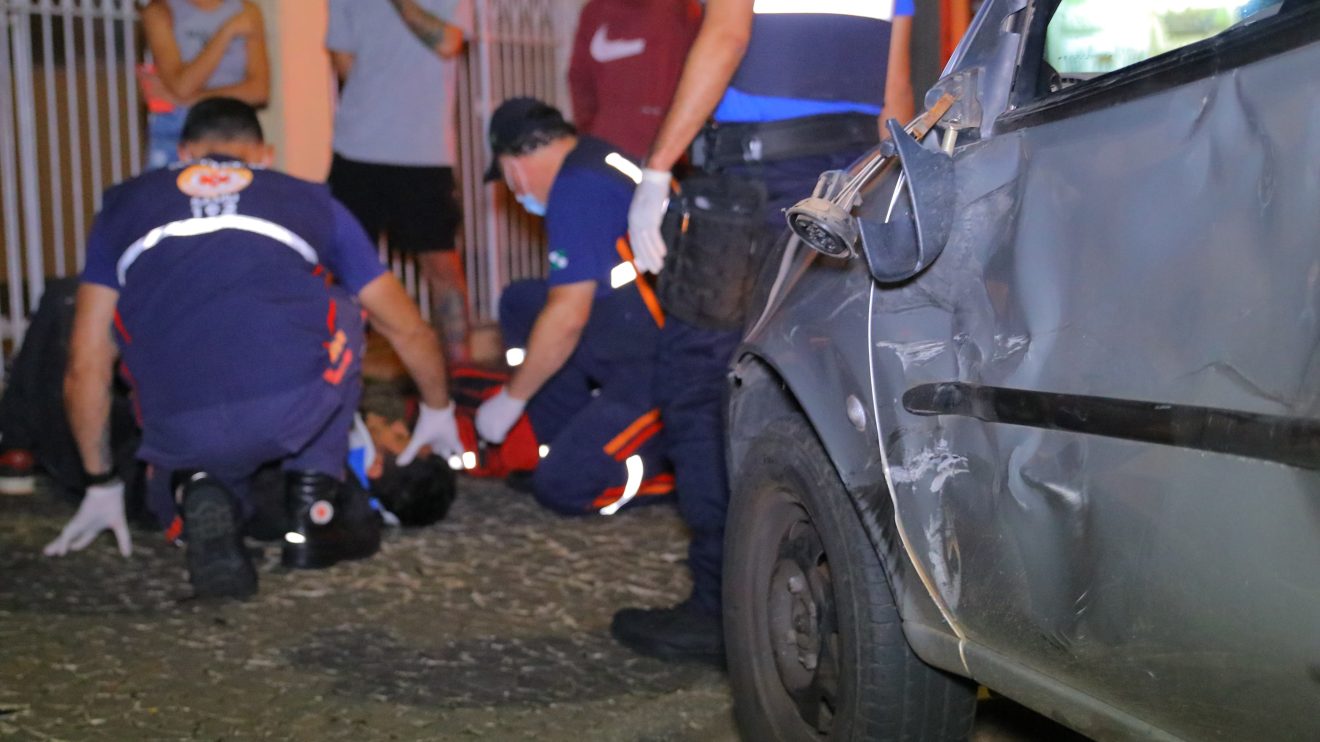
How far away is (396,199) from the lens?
6547 millimetres

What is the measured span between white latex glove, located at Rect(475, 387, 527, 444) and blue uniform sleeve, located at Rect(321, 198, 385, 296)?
2.30 ft

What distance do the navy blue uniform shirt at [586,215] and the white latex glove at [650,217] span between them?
3.05 feet

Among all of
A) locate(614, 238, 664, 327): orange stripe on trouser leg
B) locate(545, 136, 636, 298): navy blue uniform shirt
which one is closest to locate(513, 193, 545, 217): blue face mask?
locate(545, 136, 636, 298): navy blue uniform shirt

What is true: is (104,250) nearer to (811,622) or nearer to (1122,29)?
(811,622)

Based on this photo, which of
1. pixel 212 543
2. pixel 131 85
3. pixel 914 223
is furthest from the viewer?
pixel 131 85

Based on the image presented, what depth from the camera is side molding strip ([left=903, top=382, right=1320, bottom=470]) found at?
1.40 meters

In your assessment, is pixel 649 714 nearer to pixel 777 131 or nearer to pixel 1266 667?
pixel 777 131

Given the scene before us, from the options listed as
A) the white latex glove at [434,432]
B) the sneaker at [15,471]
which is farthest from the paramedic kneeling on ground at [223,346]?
the sneaker at [15,471]

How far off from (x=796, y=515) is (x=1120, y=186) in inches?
40.1

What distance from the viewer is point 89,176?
832cm

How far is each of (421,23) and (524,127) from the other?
206 centimetres

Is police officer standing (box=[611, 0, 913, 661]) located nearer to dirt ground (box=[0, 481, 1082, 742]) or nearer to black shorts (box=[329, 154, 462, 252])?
dirt ground (box=[0, 481, 1082, 742])

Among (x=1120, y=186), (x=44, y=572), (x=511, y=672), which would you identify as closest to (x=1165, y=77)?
(x=1120, y=186)

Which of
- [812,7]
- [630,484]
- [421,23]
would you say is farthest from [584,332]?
[421,23]
